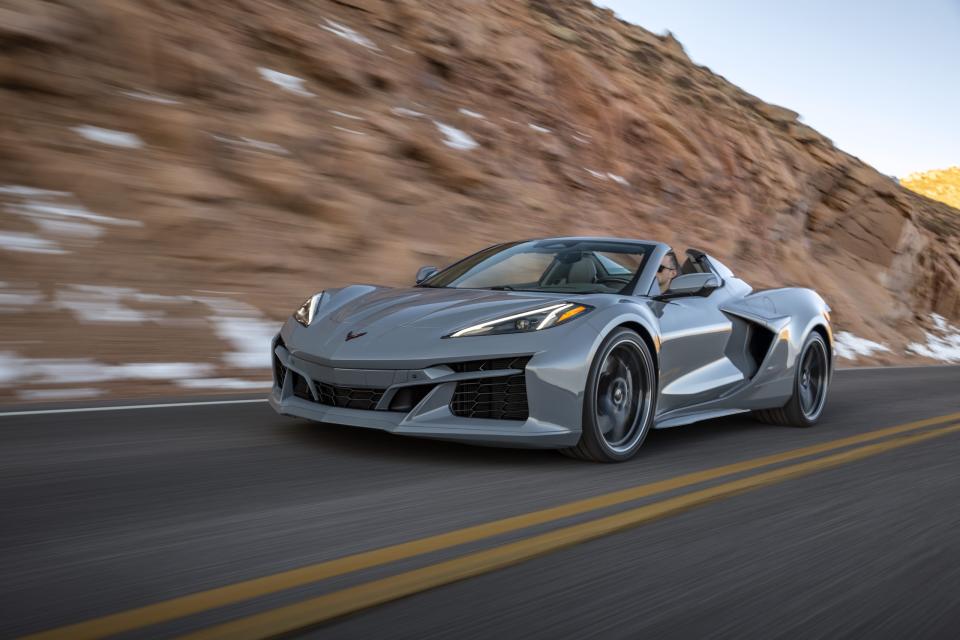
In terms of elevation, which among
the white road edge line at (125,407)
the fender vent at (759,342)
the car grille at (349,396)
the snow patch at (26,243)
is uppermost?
the fender vent at (759,342)

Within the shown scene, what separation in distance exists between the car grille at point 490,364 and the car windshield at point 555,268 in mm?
1004

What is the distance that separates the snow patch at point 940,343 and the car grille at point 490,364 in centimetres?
2127

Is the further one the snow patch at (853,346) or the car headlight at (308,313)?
the snow patch at (853,346)

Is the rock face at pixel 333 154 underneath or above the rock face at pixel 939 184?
underneath

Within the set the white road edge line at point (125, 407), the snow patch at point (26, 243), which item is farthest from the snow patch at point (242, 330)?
the white road edge line at point (125, 407)

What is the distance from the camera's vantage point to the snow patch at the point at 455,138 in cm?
1537

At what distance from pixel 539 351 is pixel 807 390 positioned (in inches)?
123

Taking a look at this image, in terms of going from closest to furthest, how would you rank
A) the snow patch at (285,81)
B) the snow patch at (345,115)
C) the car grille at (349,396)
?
Answer: 1. the car grille at (349,396)
2. the snow patch at (285,81)
3. the snow patch at (345,115)

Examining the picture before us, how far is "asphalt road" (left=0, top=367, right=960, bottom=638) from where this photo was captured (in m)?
2.58

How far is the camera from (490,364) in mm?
4438

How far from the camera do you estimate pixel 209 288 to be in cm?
905

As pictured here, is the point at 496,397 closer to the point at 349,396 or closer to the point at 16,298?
the point at 349,396

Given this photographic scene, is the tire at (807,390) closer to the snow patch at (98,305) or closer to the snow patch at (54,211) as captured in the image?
the snow patch at (98,305)

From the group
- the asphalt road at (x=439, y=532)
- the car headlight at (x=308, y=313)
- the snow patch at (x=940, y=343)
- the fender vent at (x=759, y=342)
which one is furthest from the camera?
the snow patch at (x=940, y=343)
